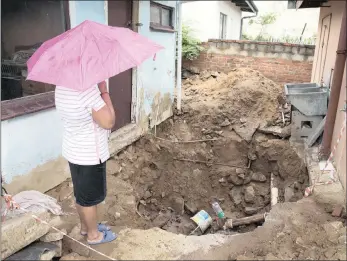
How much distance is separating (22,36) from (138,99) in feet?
7.84

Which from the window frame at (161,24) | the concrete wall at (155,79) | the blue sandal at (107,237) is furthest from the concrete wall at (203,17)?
the blue sandal at (107,237)

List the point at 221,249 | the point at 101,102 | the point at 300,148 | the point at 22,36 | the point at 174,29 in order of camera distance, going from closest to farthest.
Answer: the point at 101,102 < the point at 221,249 < the point at 22,36 < the point at 300,148 < the point at 174,29

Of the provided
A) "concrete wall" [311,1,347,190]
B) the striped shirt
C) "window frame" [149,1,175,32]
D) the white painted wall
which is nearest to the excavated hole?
"concrete wall" [311,1,347,190]

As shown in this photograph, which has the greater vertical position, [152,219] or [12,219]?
[12,219]

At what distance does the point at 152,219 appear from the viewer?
18.7 ft

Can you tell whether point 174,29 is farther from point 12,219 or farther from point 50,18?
point 12,219

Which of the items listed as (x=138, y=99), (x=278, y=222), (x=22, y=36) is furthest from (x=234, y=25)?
(x=278, y=222)

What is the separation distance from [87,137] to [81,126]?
11cm

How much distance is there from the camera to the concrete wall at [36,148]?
3943 mm

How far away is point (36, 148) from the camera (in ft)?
14.3

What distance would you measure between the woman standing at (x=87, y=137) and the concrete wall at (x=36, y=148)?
143cm

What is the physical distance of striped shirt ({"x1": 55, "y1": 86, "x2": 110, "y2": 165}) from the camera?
8.62ft

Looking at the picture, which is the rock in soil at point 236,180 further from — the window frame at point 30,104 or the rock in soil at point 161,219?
the window frame at point 30,104

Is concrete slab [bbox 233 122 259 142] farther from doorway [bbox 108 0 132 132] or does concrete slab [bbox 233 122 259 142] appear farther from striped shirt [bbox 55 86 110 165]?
striped shirt [bbox 55 86 110 165]
